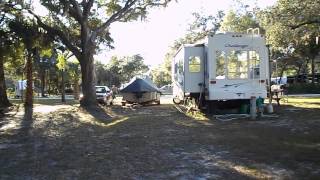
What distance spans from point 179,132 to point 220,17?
4576 centimetres

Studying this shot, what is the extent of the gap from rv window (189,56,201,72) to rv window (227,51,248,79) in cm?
142

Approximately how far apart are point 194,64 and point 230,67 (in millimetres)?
1647

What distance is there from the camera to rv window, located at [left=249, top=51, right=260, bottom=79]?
774 inches

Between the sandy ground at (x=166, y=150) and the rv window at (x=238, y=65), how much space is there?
314 centimetres

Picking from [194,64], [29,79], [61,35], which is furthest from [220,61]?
[29,79]

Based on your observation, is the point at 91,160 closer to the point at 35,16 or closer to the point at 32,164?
the point at 32,164

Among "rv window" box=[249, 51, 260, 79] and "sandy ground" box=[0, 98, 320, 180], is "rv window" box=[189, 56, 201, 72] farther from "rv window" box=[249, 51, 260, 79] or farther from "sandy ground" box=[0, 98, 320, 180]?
"sandy ground" box=[0, 98, 320, 180]

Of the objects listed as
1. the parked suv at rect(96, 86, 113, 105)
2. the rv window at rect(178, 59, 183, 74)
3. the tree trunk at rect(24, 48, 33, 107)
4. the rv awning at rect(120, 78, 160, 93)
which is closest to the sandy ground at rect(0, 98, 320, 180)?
the rv window at rect(178, 59, 183, 74)

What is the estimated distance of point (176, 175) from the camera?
8336mm

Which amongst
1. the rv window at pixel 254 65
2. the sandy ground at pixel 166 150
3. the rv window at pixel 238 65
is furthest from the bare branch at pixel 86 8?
the sandy ground at pixel 166 150

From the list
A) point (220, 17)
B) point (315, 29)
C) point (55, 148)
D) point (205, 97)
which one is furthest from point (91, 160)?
point (220, 17)

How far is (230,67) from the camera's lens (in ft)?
63.5

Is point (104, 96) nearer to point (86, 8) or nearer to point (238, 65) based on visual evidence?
point (86, 8)

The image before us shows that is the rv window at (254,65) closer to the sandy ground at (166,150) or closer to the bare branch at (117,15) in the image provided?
the sandy ground at (166,150)
